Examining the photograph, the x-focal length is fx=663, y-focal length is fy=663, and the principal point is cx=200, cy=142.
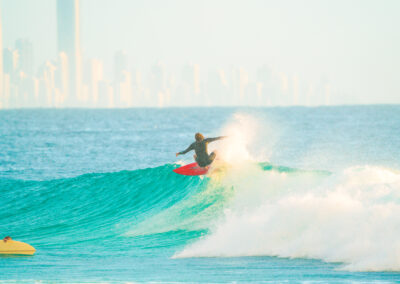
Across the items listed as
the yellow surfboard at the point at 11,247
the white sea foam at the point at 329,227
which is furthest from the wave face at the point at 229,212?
the yellow surfboard at the point at 11,247

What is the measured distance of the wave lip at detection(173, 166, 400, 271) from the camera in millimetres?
12578

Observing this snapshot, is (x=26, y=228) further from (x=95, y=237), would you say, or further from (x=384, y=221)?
(x=384, y=221)

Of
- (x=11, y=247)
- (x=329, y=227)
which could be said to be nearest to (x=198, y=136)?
(x=329, y=227)

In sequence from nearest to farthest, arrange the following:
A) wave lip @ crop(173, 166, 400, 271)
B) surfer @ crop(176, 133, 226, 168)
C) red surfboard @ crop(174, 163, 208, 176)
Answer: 1. wave lip @ crop(173, 166, 400, 271)
2. surfer @ crop(176, 133, 226, 168)
3. red surfboard @ crop(174, 163, 208, 176)

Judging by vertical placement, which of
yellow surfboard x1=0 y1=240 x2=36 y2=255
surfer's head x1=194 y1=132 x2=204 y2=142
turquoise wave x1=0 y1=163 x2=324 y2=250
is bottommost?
yellow surfboard x1=0 y1=240 x2=36 y2=255

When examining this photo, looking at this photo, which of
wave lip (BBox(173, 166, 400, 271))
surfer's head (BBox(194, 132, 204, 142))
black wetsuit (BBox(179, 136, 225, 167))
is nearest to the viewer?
wave lip (BBox(173, 166, 400, 271))

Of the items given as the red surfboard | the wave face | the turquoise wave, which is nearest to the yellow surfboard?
the wave face

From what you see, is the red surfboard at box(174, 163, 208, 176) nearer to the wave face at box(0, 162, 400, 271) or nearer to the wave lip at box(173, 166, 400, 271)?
the wave face at box(0, 162, 400, 271)

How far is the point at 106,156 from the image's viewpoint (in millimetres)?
40000

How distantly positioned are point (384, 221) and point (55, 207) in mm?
11883

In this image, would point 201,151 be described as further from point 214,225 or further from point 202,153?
point 214,225

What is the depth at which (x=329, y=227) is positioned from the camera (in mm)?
13555

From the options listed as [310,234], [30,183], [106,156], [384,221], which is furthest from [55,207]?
[106,156]

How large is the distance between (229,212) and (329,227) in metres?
3.73
